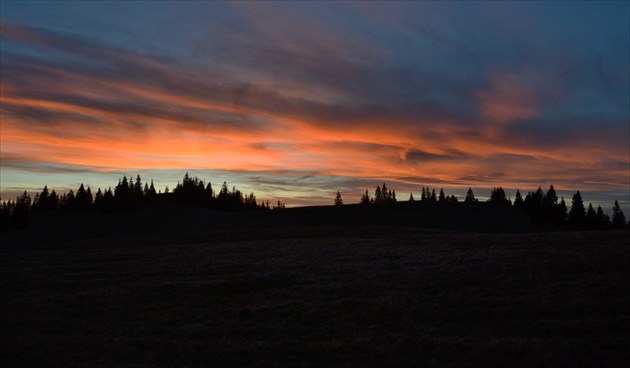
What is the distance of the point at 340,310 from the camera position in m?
23.5

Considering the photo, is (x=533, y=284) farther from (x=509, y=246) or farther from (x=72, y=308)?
(x=72, y=308)

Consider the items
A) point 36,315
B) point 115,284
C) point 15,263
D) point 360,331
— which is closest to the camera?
point 360,331

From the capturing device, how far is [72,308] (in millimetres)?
26797

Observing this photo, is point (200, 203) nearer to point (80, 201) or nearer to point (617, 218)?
point (80, 201)

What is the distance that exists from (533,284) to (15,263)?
158ft

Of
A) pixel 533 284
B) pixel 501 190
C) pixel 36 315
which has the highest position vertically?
pixel 501 190

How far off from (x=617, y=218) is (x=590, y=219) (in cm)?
2660

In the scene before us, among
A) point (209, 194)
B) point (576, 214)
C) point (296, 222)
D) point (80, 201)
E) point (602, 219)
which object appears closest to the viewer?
point (296, 222)

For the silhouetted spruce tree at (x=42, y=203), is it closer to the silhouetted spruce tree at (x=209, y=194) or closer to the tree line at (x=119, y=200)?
the tree line at (x=119, y=200)

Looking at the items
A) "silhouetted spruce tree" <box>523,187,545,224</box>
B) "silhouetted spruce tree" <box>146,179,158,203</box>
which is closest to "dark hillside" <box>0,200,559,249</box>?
"silhouetted spruce tree" <box>523,187,545,224</box>

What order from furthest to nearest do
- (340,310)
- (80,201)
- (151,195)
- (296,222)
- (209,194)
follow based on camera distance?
(209,194)
(80,201)
(151,195)
(296,222)
(340,310)

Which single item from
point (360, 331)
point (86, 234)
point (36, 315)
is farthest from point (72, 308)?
point (86, 234)

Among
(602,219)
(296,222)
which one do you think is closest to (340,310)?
(296,222)

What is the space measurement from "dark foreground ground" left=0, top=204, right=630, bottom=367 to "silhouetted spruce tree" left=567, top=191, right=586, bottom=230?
254ft
